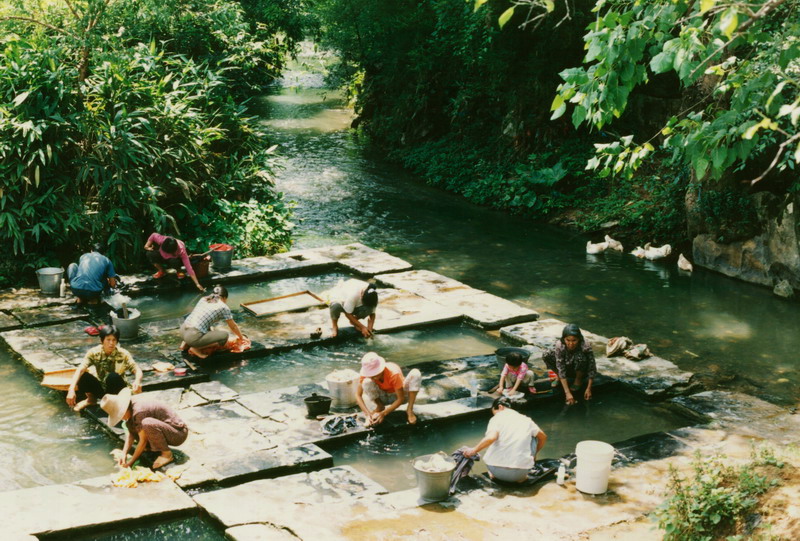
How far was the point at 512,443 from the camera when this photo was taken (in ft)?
23.7

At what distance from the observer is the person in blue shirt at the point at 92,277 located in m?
11.8

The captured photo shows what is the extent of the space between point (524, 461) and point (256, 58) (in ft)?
44.9

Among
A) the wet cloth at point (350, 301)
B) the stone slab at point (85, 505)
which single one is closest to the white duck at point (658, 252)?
the wet cloth at point (350, 301)

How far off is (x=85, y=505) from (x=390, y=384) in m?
3.08

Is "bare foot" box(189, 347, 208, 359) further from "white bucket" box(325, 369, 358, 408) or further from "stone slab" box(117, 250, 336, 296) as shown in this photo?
"stone slab" box(117, 250, 336, 296)

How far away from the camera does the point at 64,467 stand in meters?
7.76

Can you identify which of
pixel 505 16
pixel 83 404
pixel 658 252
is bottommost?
pixel 83 404

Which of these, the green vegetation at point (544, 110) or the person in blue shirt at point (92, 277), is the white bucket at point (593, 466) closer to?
the green vegetation at point (544, 110)

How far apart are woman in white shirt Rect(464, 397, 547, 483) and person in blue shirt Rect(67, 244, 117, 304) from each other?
21.8ft

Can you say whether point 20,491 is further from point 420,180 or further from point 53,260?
point 420,180

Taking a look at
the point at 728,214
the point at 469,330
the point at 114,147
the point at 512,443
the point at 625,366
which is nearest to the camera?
the point at 512,443

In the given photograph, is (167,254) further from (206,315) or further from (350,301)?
(350,301)

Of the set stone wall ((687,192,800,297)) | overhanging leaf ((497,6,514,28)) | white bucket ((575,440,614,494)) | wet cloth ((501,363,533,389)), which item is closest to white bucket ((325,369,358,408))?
wet cloth ((501,363,533,389))

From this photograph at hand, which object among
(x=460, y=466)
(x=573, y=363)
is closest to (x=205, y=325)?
(x=460, y=466)
